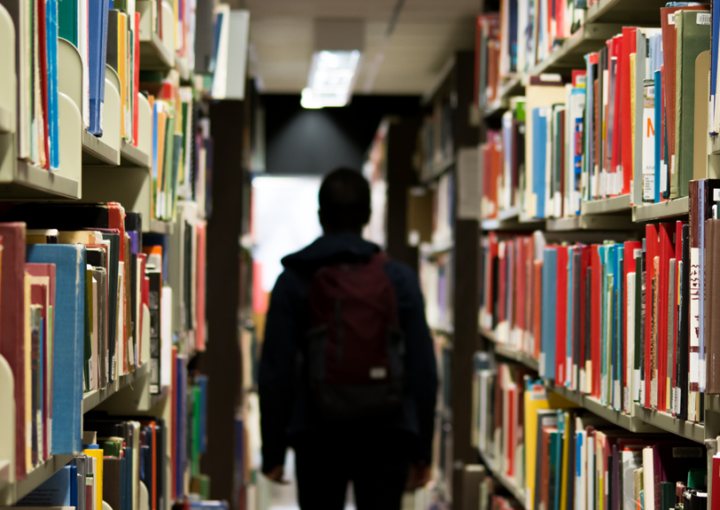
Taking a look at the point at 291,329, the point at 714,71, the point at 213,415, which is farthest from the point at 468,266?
the point at 714,71

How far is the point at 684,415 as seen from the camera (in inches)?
47.9

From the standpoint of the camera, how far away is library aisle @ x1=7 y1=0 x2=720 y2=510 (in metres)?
0.99

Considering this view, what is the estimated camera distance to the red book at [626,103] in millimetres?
1483

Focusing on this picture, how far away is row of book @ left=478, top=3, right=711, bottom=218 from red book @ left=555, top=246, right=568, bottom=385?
0.43ft

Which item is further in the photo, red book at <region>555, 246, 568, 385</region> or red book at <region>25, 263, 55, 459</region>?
red book at <region>555, 246, 568, 385</region>

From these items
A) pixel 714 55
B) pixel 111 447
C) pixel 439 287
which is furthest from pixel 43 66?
pixel 439 287

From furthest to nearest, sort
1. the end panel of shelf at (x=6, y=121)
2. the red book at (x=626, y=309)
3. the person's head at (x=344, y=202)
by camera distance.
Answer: the person's head at (x=344, y=202) < the red book at (x=626, y=309) < the end panel of shelf at (x=6, y=121)

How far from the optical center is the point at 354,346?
6.95 feet

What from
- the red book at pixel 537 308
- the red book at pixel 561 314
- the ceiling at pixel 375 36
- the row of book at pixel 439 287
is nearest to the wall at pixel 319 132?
the ceiling at pixel 375 36

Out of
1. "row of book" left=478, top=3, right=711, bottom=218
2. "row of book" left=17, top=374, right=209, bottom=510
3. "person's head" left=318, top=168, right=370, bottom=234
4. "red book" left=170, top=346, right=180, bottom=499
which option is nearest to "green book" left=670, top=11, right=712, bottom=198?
"row of book" left=478, top=3, right=711, bottom=218

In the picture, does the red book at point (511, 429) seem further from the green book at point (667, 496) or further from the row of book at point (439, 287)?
the row of book at point (439, 287)

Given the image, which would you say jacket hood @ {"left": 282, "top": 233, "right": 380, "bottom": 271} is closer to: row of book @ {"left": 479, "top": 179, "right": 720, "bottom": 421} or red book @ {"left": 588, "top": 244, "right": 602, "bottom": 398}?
row of book @ {"left": 479, "top": 179, "right": 720, "bottom": 421}

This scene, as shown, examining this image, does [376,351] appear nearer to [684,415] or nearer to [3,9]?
[684,415]

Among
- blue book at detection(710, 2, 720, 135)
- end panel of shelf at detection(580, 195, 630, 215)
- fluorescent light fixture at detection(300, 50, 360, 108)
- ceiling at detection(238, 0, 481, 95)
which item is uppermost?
ceiling at detection(238, 0, 481, 95)
